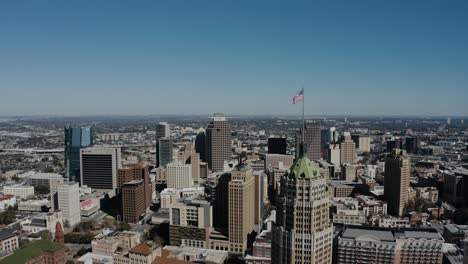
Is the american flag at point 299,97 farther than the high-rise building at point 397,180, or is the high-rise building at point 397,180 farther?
the high-rise building at point 397,180

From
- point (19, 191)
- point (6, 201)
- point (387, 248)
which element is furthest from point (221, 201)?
point (19, 191)

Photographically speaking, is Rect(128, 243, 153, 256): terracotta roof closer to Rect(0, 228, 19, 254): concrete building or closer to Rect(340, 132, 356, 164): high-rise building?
Rect(0, 228, 19, 254): concrete building

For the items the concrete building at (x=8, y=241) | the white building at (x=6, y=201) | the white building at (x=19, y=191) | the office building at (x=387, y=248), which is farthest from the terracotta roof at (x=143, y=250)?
the white building at (x=19, y=191)

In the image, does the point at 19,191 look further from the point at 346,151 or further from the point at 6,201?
the point at 346,151

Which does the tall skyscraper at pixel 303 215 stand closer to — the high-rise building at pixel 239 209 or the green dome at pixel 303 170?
the green dome at pixel 303 170

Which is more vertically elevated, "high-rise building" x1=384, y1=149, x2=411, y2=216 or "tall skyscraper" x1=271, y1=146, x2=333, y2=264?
"tall skyscraper" x1=271, y1=146, x2=333, y2=264

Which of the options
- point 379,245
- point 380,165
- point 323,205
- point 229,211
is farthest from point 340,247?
point 380,165

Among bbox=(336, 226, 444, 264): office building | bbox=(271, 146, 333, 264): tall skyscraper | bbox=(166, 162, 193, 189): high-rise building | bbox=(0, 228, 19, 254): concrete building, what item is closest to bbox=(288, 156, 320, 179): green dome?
bbox=(271, 146, 333, 264): tall skyscraper

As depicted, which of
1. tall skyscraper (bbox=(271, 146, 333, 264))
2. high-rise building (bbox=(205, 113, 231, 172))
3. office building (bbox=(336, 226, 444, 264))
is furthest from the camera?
high-rise building (bbox=(205, 113, 231, 172))
